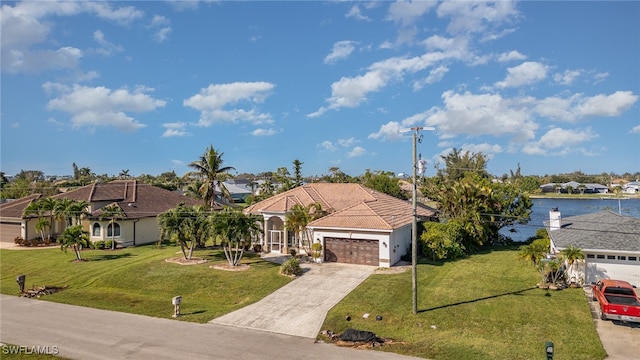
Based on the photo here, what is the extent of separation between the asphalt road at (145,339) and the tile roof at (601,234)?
1645cm

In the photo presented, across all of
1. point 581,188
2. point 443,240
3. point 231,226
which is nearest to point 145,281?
point 231,226

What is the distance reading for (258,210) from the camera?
1430 inches

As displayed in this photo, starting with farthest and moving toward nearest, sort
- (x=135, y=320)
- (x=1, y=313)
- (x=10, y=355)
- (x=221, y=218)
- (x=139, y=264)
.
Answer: (x=139, y=264), (x=221, y=218), (x=1, y=313), (x=135, y=320), (x=10, y=355)

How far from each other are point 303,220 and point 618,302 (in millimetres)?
21020

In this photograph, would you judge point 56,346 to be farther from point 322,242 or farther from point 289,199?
point 289,199

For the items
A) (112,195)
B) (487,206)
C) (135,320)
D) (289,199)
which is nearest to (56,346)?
Answer: (135,320)

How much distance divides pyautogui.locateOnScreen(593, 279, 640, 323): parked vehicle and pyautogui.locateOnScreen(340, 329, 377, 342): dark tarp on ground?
36.5 ft

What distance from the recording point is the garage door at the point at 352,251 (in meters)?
29.7

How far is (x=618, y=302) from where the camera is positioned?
18.5 m

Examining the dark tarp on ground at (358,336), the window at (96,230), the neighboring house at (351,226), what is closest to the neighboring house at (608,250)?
the neighboring house at (351,226)

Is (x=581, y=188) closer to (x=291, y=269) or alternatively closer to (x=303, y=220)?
(x=303, y=220)

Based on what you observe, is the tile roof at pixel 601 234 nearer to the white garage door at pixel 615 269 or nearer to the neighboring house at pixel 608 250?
the neighboring house at pixel 608 250

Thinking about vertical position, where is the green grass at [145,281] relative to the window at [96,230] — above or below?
below

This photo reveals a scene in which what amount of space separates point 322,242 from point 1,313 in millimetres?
20545
